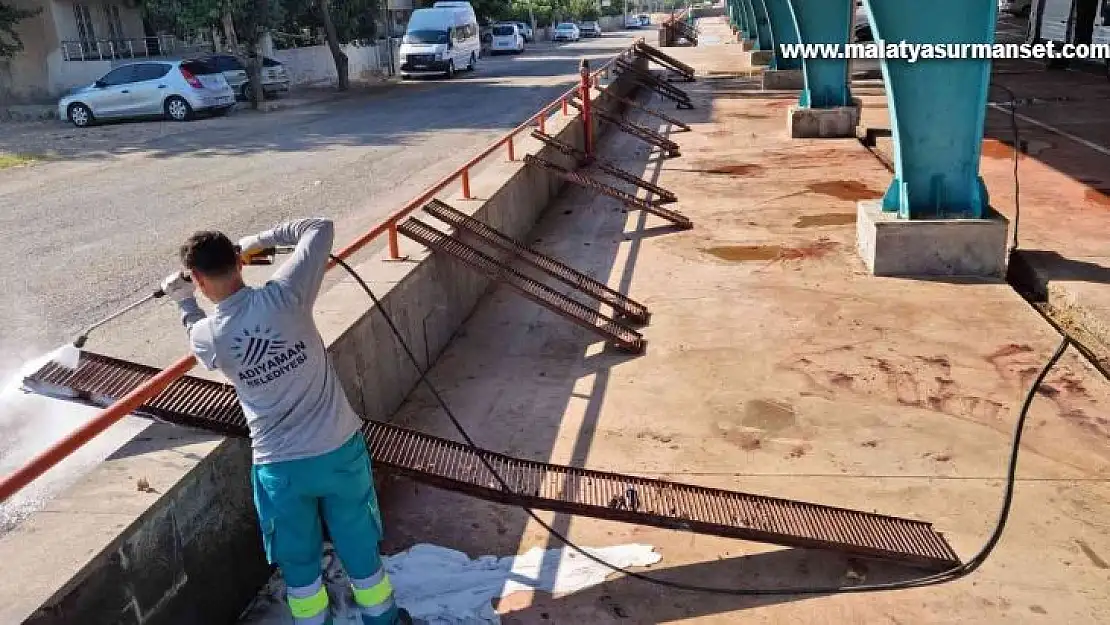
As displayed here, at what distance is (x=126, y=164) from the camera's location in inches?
597

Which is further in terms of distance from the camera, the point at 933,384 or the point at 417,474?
the point at 933,384

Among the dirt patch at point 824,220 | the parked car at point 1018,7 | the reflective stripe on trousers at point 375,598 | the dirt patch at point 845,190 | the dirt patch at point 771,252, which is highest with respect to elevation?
the parked car at point 1018,7

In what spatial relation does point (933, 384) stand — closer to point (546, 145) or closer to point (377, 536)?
point (377, 536)

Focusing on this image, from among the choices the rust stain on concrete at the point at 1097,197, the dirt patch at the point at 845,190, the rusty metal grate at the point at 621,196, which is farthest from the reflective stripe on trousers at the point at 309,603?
the rust stain on concrete at the point at 1097,197

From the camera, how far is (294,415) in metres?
3.04

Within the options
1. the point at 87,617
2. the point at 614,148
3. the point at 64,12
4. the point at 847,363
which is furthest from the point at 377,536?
the point at 64,12

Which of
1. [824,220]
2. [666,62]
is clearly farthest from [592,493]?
[666,62]

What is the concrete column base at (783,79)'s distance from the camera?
2227cm

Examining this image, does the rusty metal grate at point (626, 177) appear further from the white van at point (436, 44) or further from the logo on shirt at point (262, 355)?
the white van at point (436, 44)

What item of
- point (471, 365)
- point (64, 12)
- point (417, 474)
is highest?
point (64, 12)

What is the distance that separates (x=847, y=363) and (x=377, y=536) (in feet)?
12.3

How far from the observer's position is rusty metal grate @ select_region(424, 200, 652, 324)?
689 centimetres

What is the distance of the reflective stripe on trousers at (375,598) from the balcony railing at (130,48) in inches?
1257

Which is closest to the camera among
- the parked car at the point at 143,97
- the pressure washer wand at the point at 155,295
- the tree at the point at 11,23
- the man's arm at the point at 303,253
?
the man's arm at the point at 303,253
